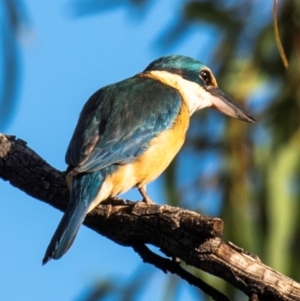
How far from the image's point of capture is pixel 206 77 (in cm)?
500

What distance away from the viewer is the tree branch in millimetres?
3262

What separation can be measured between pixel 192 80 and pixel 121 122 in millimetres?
865

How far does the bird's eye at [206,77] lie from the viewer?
497 cm

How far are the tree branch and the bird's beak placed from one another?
37.8 inches

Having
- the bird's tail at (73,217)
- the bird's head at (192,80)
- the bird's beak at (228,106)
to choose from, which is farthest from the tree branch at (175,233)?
the bird's head at (192,80)

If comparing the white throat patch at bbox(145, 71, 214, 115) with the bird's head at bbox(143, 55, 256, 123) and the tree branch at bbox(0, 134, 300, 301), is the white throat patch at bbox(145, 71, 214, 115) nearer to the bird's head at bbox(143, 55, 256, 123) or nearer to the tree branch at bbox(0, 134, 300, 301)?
the bird's head at bbox(143, 55, 256, 123)

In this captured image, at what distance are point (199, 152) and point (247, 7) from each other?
0.69 meters

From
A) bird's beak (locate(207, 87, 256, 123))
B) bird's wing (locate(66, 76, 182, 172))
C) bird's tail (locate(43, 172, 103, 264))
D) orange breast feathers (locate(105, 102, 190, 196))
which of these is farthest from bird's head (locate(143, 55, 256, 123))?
bird's tail (locate(43, 172, 103, 264))

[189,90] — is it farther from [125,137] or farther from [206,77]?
[125,137]

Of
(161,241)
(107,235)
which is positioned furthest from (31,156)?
(161,241)

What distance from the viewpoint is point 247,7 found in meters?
4.78

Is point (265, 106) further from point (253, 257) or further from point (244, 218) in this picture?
point (253, 257)

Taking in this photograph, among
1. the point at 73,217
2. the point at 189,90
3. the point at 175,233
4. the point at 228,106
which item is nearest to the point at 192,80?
the point at 189,90

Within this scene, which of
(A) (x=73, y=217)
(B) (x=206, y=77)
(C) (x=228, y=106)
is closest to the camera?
(A) (x=73, y=217)
